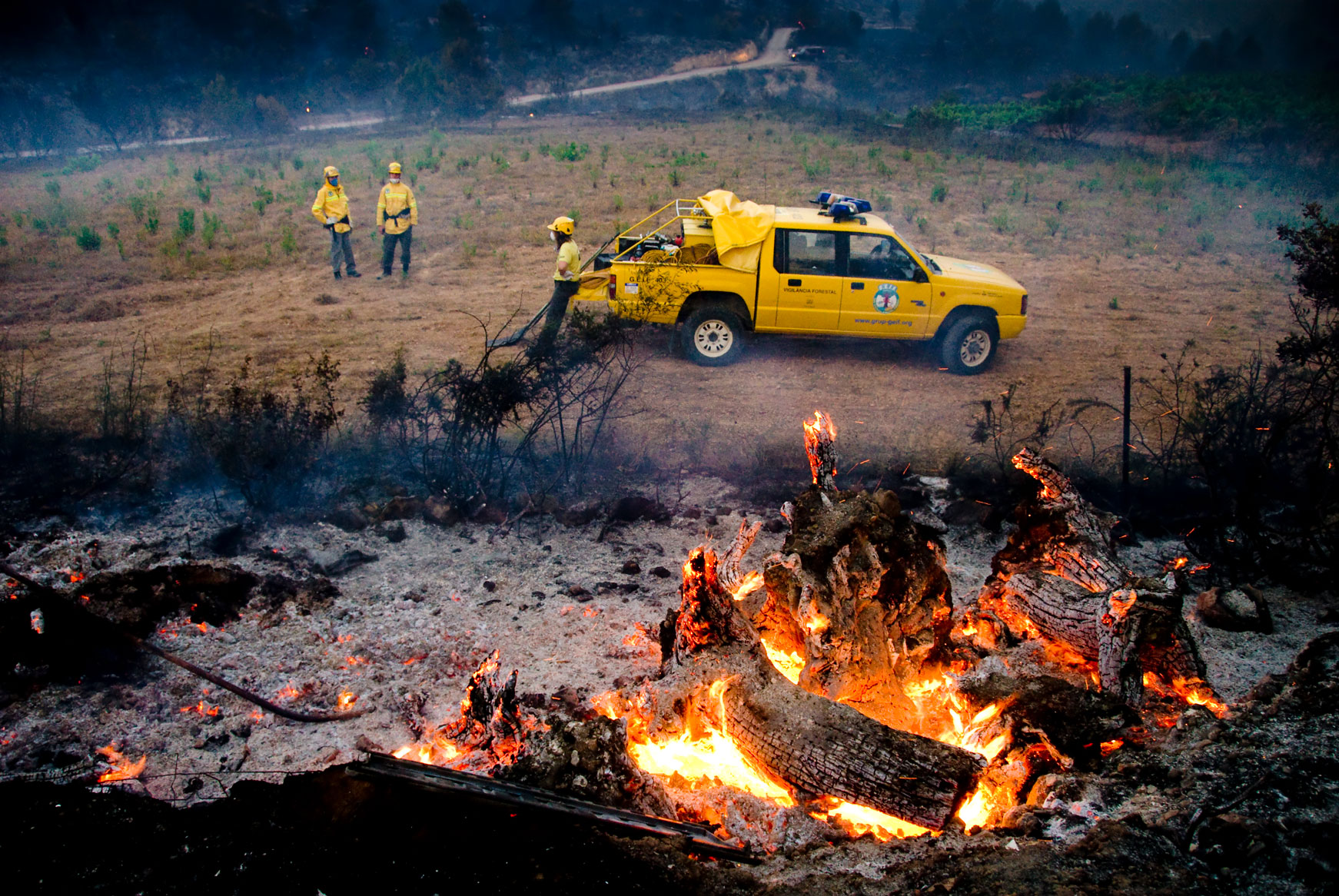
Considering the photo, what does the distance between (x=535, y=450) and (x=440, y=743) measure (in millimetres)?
3685

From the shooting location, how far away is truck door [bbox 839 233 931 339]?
9.10 metres

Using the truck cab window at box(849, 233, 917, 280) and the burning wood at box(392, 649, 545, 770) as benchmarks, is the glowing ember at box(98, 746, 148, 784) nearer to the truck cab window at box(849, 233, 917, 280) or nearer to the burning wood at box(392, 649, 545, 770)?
the burning wood at box(392, 649, 545, 770)

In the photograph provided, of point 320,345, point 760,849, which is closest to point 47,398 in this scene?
point 320,345

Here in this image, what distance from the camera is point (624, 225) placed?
14.3m

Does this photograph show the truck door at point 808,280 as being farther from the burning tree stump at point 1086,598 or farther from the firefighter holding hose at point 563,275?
the burning tree stump at point 1086,598

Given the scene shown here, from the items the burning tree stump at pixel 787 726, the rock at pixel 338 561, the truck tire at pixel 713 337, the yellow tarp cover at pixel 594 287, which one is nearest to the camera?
the burning tree stump at pixel 787 726

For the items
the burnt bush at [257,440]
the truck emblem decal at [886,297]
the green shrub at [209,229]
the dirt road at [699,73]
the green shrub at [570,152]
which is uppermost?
the dirt road at [699,73]

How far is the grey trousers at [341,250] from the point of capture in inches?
485

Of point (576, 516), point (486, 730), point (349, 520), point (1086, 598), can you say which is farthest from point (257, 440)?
point (1086, 598)

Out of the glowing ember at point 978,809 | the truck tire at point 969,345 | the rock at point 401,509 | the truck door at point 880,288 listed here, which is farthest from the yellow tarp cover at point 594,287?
→ the glowing ember at point 978,809

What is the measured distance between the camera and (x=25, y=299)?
11.1 metres

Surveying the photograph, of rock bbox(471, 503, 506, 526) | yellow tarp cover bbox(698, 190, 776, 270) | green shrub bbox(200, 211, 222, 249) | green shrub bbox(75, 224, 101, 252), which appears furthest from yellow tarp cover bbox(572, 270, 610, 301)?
green shrub bbox(75, 224, 101, 252)

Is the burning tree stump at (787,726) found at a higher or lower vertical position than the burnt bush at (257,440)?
lower

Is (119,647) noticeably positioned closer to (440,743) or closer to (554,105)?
(440,743)
